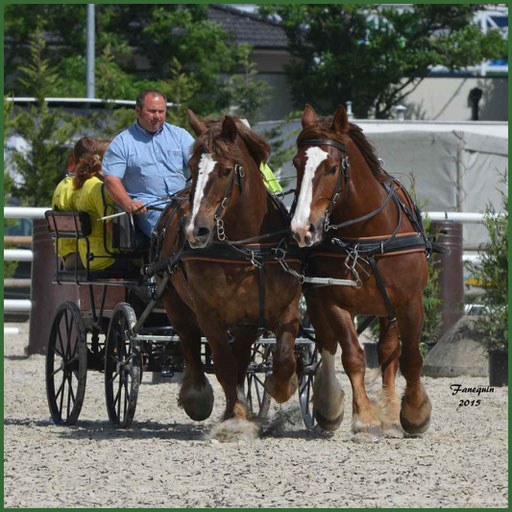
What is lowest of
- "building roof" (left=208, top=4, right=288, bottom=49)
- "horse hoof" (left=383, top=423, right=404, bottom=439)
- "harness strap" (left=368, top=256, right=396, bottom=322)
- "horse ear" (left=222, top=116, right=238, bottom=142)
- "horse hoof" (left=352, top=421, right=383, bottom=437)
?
"horse hoof" (left=383, top=423, right=404, bottom=439)

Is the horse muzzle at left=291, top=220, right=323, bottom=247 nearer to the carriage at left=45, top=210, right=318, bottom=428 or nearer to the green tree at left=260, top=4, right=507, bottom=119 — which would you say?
the carriage at left=45, top=210, right=318, bottom=428

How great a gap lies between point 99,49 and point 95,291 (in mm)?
22700

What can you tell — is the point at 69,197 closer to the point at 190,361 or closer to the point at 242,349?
the point at 190,361

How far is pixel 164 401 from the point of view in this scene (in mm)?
10609

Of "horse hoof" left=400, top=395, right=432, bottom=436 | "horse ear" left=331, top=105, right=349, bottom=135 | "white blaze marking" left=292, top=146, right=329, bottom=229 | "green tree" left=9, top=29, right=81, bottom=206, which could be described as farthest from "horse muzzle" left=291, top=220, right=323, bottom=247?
"green tree" left=9, top=29, right=81, bottom=206

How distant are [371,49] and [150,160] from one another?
26.2 m

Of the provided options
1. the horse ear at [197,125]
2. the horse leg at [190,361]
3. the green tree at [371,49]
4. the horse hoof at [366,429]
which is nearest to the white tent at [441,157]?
the horse leg at [190,361]

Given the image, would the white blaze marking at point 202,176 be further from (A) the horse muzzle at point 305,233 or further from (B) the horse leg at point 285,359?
(B) the horse leg at point 285,359

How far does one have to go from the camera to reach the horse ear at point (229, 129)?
7641mm

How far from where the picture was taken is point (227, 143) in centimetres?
766

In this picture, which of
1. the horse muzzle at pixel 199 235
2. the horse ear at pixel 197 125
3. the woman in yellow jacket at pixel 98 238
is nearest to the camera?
the horse muzzle at pixel 199 235

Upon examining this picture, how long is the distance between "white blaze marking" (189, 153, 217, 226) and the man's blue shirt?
1.33 metres

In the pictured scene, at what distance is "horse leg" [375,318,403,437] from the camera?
26.3 ft

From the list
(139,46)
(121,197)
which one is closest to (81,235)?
(121,197)
